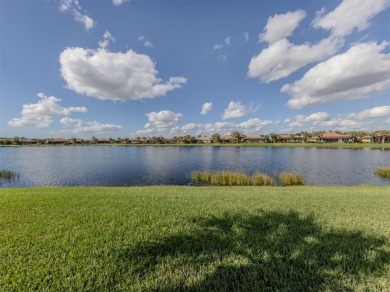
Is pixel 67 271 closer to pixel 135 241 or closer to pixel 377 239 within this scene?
pixel 135 241

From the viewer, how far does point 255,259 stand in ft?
12.9

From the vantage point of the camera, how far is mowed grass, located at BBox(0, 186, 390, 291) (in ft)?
10.9

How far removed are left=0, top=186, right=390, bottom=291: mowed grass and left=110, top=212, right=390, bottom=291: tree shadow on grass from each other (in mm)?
17

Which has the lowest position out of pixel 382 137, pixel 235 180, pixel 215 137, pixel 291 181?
pixel 291 181

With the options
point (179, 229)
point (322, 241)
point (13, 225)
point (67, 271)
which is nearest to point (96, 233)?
point (67, 271)

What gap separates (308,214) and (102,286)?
6.09m

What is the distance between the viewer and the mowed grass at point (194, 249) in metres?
3.33

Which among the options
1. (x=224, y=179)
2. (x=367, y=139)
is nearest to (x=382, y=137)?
(x=367, y=139)

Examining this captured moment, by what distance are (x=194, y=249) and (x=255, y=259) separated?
1228 mm

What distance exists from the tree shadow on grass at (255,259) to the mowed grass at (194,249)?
0.02 meters

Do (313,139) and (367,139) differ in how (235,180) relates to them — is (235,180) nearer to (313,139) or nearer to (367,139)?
(313,139)

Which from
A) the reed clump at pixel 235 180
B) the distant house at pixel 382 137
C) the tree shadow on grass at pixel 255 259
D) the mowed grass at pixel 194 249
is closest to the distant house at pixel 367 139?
the distant house at pixel 382 137

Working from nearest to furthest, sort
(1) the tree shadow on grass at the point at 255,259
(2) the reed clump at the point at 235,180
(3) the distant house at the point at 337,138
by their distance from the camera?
(1) the tree shadow on grass at the point at 255,259 → (2) the reed clump at the point at 235,180 → (3) the distant house at the point at 337,138

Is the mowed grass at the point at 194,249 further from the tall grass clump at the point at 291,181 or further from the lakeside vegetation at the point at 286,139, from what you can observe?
the lakeside vegetation at the point at 286,139
